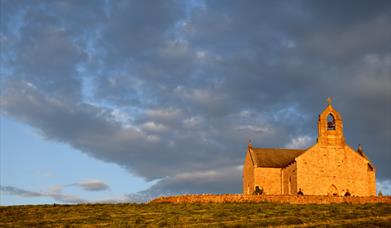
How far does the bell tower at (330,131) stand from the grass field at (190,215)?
20.5m

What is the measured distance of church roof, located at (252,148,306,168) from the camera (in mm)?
70188

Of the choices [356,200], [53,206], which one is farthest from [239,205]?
[53,206]

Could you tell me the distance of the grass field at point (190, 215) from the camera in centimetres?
3294

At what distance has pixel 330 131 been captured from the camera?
208 ft

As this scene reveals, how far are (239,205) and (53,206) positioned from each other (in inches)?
718

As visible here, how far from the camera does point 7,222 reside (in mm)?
37656

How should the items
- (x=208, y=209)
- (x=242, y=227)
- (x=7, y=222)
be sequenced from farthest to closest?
(x=208, y=209)
(x=7, y=222)
(x=242, y=227)

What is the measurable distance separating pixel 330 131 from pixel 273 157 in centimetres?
1135

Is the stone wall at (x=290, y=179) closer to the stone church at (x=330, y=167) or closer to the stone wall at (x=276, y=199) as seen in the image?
the stone church at (x=330, y=167)

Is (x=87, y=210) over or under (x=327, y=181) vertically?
under

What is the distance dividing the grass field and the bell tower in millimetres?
20544

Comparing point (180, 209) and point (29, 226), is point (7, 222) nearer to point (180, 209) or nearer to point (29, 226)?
point (29, 226)

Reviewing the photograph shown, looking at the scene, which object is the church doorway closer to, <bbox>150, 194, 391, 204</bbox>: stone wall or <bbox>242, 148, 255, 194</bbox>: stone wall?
<bbox>242, 148, 255, 194</bbox>: stone wall

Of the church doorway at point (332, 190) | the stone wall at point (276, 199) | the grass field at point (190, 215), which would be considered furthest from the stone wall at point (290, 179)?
the grass field at point (190, 215)
